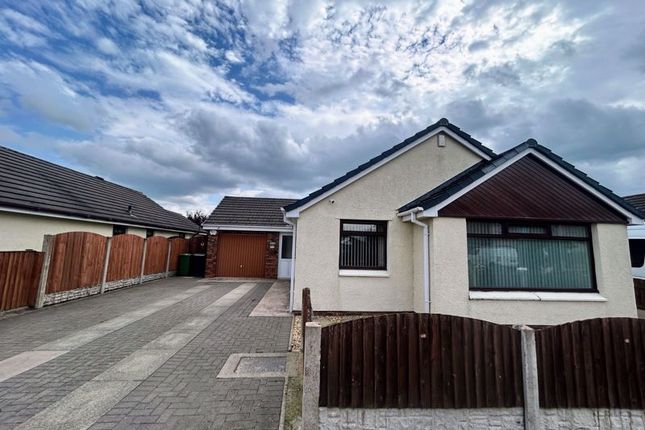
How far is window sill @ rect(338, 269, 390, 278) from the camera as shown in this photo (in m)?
8.55

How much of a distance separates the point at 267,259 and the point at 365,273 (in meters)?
9.91

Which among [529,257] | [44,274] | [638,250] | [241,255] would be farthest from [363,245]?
[638,250]

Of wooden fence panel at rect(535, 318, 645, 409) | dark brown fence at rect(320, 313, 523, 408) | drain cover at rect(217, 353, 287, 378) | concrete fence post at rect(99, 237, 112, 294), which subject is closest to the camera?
dark brown fence at rect(320, 313, 523, 408)

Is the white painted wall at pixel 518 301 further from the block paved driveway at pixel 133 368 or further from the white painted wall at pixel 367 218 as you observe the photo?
the block paved driveway at pixel 133 368

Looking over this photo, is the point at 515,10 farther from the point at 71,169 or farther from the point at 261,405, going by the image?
the point at 71,169

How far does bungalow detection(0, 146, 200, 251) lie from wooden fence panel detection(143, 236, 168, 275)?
1454mm

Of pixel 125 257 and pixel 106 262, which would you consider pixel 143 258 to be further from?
pixel 106 262

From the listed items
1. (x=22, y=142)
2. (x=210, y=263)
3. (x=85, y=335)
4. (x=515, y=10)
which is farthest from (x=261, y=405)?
(x=22, y=142)

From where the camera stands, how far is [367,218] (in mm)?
8852

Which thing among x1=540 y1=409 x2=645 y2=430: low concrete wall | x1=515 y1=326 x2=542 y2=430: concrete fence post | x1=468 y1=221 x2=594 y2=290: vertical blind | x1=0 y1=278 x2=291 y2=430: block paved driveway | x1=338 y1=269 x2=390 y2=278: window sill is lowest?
x1=0 y1=278 x2=291 y2=430: block paved driveway

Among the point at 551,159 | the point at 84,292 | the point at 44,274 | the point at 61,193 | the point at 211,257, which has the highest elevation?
the point at 551,159

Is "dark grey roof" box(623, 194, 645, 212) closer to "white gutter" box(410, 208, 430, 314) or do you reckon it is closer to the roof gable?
the roof gable

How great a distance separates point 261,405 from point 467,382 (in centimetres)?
267

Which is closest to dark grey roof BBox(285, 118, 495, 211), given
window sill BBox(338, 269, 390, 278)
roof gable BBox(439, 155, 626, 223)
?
roof gable BBox(439, 155, 626, 223)
